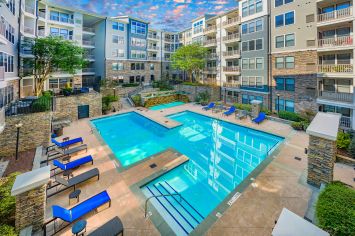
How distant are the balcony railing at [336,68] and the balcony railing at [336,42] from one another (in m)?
2.07

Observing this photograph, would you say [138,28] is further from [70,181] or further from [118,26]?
[70,181]

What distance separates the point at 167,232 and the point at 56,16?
3625 cm

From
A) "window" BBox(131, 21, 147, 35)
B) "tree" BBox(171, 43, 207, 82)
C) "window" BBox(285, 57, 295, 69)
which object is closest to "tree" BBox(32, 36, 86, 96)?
"window" BBox(131, 21, 147, 35)

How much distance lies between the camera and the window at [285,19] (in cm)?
2263

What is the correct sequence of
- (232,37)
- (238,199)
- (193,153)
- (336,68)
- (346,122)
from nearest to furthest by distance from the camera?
(238,199) → (193,153) → (336,68) → (346,122) → (232,37)

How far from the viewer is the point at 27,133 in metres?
14.4

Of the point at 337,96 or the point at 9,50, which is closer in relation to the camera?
the point at 9,50

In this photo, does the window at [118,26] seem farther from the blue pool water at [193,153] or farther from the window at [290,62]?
the window at [290,62]

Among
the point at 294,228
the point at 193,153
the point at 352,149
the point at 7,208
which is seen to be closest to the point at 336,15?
the point at 352,149

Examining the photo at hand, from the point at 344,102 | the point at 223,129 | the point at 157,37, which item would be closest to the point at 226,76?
the point at 223,129

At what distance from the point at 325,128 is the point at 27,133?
20373 mm

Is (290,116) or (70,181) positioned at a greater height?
(290,116)

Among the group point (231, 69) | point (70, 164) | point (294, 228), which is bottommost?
point (70, 164)

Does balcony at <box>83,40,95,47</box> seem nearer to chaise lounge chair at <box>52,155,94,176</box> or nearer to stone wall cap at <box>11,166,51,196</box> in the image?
chaise lounge chair at <box>52,155,94,176</box>
